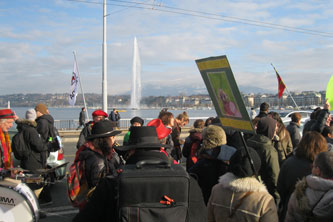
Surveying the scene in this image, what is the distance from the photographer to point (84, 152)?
3436mm

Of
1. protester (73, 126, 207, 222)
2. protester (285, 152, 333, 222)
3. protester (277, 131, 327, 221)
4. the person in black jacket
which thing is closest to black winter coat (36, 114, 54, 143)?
the person in black jacket

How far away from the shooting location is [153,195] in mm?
2211

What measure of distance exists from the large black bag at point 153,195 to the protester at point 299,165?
84.1 inches

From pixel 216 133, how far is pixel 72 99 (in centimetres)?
1519

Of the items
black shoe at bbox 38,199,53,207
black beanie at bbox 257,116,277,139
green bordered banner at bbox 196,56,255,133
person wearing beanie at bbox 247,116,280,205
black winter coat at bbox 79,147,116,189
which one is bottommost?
black shoe at bbox 38,199,53,207

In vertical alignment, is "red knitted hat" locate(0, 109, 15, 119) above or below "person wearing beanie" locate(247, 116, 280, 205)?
above

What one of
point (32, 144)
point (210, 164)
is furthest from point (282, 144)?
point (32, 144)

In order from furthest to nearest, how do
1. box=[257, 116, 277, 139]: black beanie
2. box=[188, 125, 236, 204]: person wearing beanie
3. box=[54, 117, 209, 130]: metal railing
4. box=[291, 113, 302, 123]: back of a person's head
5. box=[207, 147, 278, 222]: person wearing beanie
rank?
Result: box=[54, 117, 209, 130]: metal railing < box=[291, 113, 302, 123]: back of a person's head < box=[257, 116, 277, 139]: black beanie < box=[188, 125, 236, 204]: person wearing beanie < box=[207, 147, 278, 222]: person wearing beanie

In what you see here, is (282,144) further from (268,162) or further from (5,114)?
(5,114)

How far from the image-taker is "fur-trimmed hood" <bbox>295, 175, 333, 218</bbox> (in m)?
2.96

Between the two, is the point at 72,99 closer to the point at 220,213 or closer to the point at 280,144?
the point at 280,144

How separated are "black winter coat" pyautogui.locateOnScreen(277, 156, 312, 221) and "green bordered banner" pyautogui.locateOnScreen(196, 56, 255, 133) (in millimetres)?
1392

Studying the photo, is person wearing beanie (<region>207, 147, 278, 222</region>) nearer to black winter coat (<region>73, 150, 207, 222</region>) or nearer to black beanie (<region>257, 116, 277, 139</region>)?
black winter coat (<region>73, 150, 207, 222</region>)

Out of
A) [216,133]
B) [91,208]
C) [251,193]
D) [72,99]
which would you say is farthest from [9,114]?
[72,99]
